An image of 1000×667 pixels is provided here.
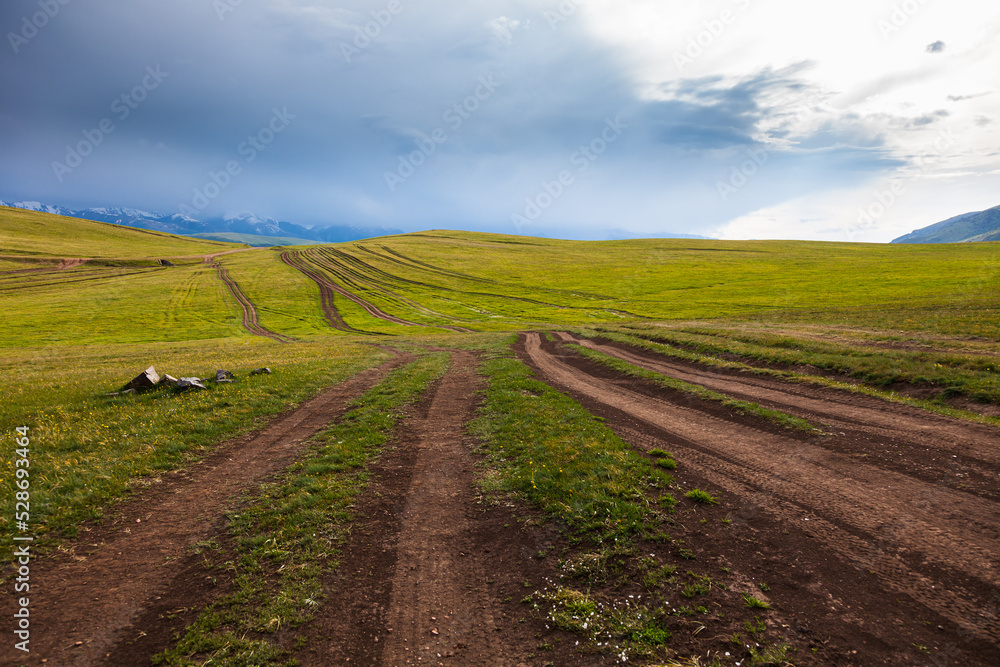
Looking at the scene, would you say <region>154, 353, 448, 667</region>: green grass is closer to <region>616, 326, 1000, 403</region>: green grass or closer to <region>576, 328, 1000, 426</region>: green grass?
<region>576, 328, 1000, 426</region>: green grass

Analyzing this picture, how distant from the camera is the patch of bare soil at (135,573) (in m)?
6.35

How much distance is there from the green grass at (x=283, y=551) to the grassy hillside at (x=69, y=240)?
173 m

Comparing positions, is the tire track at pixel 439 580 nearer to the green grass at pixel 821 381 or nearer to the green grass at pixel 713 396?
the green grass at pixel 713 396

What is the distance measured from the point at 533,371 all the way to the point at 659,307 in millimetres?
54494

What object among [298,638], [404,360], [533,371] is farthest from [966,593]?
[404,360]

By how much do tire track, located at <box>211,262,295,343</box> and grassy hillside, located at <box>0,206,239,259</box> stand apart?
56859 mm

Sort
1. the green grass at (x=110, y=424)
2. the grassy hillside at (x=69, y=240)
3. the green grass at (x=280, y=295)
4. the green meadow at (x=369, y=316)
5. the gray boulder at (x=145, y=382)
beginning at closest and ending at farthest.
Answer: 1. the green grass at (x=110, y=424)
2. the green meadow at (x=369, y=316)
3. the gray boulder at (x=145, y=382)
4. the green grass at (x=280, y=295)
5. the grassy hillside at (x=69, y=240)

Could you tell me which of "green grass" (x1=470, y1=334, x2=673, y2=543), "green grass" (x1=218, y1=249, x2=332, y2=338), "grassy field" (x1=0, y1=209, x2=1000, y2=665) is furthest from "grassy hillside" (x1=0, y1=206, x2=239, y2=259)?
"green grass" (x1=470, y1=334, x2=673, y2=543)

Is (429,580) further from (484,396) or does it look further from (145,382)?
(145,382)

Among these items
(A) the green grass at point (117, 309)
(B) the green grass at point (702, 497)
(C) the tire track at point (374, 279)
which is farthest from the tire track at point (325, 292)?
(B) the green grass at point (702, 497)

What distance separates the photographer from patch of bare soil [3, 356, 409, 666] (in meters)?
6.35

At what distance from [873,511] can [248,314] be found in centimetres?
8890

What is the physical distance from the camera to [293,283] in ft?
343

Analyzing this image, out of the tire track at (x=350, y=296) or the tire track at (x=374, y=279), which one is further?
the tire track at (x=374, y=279)
